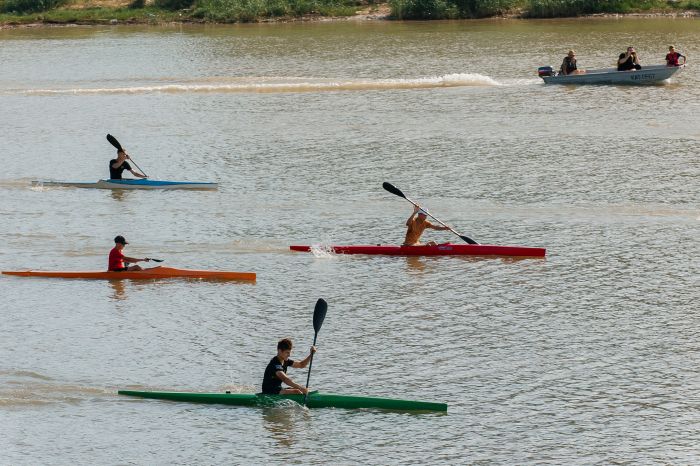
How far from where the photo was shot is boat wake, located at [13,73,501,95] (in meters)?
48.2

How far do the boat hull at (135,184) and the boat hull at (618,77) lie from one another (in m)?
18.5

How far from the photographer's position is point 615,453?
16.7 meters

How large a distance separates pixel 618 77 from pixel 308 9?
30.7 meters

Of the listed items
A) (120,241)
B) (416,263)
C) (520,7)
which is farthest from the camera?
(520,7)

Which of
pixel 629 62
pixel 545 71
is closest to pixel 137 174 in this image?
pixel 545 71

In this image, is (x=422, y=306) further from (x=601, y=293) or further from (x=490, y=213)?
(x=490, y=213)

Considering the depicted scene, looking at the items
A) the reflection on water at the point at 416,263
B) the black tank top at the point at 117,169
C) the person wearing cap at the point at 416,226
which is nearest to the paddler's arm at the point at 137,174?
the black tank top at the point at 117,169

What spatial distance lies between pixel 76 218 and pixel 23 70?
2746 centimetres

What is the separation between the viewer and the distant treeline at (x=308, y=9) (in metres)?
68.1

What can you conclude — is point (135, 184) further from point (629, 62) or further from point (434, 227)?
point (629, 62)

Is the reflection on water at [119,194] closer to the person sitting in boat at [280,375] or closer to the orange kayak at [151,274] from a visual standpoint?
the orange kayak at [151,274]

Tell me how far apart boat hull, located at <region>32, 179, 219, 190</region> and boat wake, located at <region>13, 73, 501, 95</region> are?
16.0 meters

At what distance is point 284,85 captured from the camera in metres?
49.2

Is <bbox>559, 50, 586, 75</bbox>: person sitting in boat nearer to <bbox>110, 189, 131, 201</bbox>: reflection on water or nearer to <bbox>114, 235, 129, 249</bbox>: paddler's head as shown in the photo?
<bbox>110, 189, 131, 201</bbox>: reflection on water
